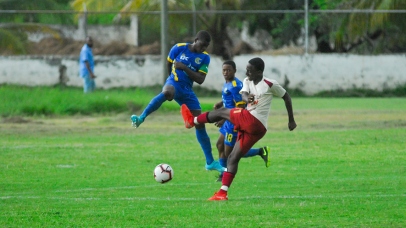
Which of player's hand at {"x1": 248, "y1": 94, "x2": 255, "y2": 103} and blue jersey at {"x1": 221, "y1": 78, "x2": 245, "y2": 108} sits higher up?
player's hand at {"x1": 248, "y1": 94, "x2": 255, "y2": 103}

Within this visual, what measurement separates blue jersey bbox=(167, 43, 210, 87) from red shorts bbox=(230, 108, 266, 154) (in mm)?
2367

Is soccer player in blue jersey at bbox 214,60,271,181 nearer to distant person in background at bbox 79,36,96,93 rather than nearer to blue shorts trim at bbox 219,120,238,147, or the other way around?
blue shorts trim at bbox 219,120,238,147

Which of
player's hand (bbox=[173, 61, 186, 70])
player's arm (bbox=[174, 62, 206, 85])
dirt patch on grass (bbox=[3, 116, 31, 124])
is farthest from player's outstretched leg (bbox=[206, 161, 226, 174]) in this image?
dirt patch on grass (bbox=[3, 116, 31, 124])

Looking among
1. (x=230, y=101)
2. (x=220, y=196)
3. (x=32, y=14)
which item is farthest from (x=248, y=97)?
(x=32, y=14)

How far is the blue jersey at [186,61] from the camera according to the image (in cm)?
1193

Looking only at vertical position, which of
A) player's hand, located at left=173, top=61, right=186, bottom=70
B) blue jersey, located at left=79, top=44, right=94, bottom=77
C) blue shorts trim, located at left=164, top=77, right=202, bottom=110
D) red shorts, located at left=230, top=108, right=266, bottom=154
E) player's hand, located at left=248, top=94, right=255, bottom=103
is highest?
player's hand, located at left=248, top=94, right=255, bottom=103

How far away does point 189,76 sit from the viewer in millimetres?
11906

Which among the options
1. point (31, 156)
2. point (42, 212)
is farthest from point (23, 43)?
point (42, 212)

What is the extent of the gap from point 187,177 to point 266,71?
17.5 metres

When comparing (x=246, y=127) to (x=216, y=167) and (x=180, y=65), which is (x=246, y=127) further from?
(x=180, y=65)

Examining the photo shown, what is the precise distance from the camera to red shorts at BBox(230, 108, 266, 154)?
9547mm

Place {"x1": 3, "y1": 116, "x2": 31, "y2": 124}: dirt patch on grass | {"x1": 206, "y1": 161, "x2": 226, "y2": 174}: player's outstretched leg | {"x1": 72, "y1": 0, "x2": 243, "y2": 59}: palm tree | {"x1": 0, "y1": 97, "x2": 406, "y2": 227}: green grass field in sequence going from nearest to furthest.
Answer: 1. {"x1": 0, "y1": 97, "x2": 406, "y2": 227}: green grass field
2. {"x1": 206, "y1": 161, "x2": 226, "y2": 174}: player's outstretched leg
3. {"x1": 3, "y1": 116, "x2": 31, "y2": 124}: dirt patch on grass
4. {"x1": 72, "y1": 0, "x2": 243, "y2": 59}: palm tree

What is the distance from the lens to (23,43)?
31.6 meters

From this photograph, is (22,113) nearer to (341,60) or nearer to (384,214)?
(341,60)
